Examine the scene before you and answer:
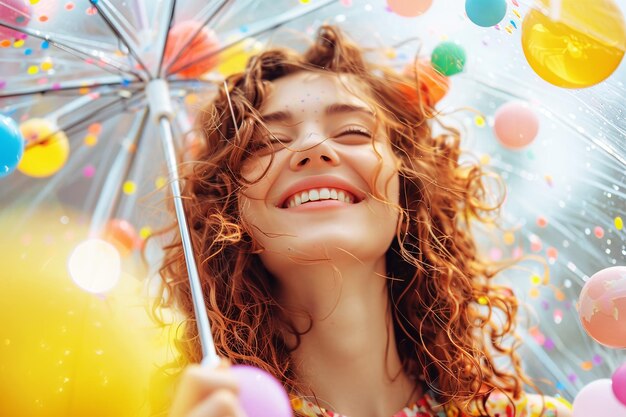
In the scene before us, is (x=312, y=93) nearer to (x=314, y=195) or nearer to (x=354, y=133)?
(x=354, y=133)

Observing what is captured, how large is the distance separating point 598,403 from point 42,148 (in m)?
1.43

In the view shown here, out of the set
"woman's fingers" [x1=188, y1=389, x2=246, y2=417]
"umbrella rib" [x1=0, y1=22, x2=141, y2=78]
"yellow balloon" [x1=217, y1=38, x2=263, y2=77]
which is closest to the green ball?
"yellow balloon" [x1=217, y1=38, x2=263, y2=77]

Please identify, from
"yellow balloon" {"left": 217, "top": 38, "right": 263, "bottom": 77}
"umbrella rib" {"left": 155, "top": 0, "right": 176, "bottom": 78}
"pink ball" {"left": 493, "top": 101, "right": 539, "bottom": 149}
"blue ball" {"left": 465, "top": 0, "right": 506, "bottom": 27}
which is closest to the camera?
"blue ball" {"left": 465, "top": 0, "right": 506, "bottom": 27}

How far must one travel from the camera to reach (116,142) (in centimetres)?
204

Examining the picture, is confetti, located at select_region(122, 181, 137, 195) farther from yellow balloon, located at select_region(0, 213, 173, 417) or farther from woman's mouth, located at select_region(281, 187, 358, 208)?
woman's mouth, located at select_region(281, 187, 358, 208)

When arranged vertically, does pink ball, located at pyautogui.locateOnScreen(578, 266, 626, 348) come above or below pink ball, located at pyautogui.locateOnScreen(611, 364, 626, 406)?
above

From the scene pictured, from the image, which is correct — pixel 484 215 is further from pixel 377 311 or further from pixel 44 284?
pixel 44 284

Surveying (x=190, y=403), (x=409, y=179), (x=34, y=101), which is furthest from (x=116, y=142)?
(x=190, y=403)

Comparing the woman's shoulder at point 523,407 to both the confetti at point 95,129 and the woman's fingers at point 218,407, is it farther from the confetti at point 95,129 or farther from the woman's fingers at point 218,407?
the confetti at point 95,129

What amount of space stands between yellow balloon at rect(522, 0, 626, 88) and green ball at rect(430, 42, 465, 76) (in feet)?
0.75

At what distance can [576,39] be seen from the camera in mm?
1409

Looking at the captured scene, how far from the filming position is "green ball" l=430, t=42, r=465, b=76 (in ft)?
5.56

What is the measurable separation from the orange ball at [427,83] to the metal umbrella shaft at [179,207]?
60 centimetres

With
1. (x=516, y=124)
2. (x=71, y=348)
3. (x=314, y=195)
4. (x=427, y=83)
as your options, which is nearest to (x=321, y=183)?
(x=314, y=195)
